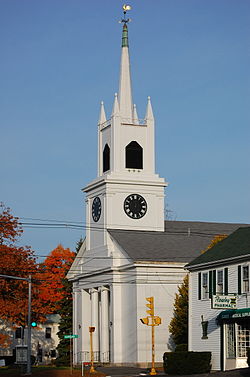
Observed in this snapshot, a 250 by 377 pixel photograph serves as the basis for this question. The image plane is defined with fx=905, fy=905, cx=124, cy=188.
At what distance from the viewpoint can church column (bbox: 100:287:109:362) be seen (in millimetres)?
77812

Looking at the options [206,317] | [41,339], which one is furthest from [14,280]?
[41,339]

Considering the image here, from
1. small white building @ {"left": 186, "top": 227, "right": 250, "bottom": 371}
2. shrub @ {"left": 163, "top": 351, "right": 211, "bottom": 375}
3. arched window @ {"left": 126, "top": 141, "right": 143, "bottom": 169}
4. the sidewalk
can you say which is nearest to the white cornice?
small white building @ {"left": 186, "top": 227, "right": 250, "bottom": 371}

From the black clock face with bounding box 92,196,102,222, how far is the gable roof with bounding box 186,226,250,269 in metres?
23.3

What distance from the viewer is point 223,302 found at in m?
Result: 50.9

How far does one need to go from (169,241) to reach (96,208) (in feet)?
26.5

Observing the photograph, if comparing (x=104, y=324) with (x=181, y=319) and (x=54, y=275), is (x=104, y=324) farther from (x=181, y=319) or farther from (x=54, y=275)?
(x=54, y=275)

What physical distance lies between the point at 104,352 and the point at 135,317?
24.3 feet

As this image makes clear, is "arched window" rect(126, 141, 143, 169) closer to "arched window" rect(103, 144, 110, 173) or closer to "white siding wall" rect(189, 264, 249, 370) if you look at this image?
"arched window" rect(103, 144, 110, 173)

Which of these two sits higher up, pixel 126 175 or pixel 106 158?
pixel 106 158

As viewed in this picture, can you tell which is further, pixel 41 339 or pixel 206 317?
pixel 41 339

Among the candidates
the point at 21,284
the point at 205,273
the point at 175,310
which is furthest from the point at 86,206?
the point at 205,273

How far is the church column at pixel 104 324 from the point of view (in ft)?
255

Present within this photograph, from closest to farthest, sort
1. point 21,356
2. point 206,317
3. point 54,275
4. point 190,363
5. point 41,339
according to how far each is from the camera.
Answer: point 190,363
point 206,317
point 21,356
point 54,275
point 41,339

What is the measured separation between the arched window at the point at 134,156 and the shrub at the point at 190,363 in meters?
29.2
